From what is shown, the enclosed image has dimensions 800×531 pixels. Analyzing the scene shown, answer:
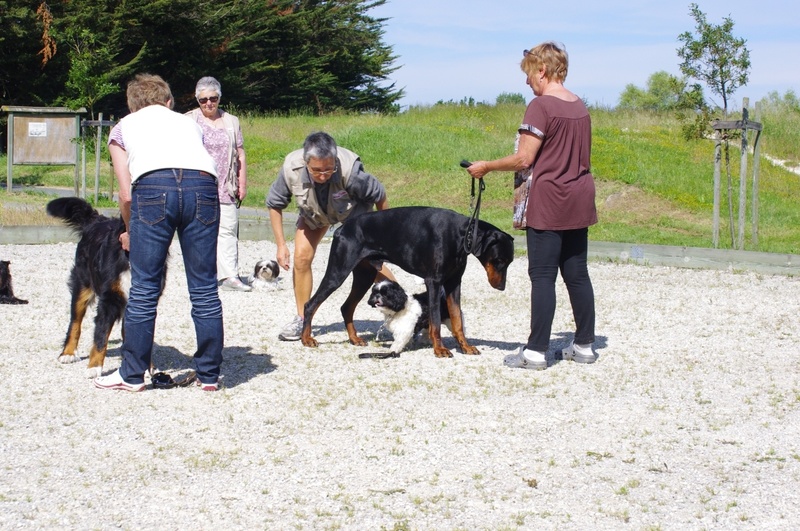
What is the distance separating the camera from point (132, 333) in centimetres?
568

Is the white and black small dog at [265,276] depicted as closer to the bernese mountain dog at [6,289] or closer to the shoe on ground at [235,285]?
the shoe on ground at [235,285]

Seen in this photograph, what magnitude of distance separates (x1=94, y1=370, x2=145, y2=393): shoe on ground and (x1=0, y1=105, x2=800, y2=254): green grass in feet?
33.7

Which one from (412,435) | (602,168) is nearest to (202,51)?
(602,168)

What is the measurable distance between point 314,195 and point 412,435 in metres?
2.79

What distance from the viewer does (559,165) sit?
20.9 ft

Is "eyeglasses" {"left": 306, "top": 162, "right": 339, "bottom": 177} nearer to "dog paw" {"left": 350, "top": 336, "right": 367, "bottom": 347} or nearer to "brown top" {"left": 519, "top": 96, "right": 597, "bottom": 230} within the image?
"dog paw" {"left": 350, "top": 336, "right": 367, "bottom": 347}

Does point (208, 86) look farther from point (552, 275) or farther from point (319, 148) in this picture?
point (552, 275)

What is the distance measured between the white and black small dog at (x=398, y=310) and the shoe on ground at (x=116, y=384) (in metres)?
2.02

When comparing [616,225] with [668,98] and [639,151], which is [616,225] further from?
[639,151]

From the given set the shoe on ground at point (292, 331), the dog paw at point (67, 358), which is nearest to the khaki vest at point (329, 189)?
the shoe on ground at point (292, 331)

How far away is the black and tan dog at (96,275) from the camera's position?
6000 mm

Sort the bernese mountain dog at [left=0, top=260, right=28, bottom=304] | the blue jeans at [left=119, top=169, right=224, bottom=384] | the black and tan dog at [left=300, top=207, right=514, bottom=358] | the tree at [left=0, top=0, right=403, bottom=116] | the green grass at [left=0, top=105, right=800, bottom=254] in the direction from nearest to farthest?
the blue jeans at [left=119, top=169, right=224, bottom=384], the black and tan dog at [left=300, top=207, right=514, bottom=358], the bernese mountain dog at [left=0, top=260, right=28, bottom=304], the green grass at [left=0, top=105, right=800, bottom=254], the tree at [left=0, top=0, right=403, bottom=116]

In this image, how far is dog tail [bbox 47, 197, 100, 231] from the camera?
6461mm

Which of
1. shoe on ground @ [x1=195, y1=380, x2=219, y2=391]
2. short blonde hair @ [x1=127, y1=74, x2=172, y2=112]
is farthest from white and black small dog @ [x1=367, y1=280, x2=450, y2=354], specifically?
short blonde hair @ [x1=127, y1=74, x2=172, y2=112]
